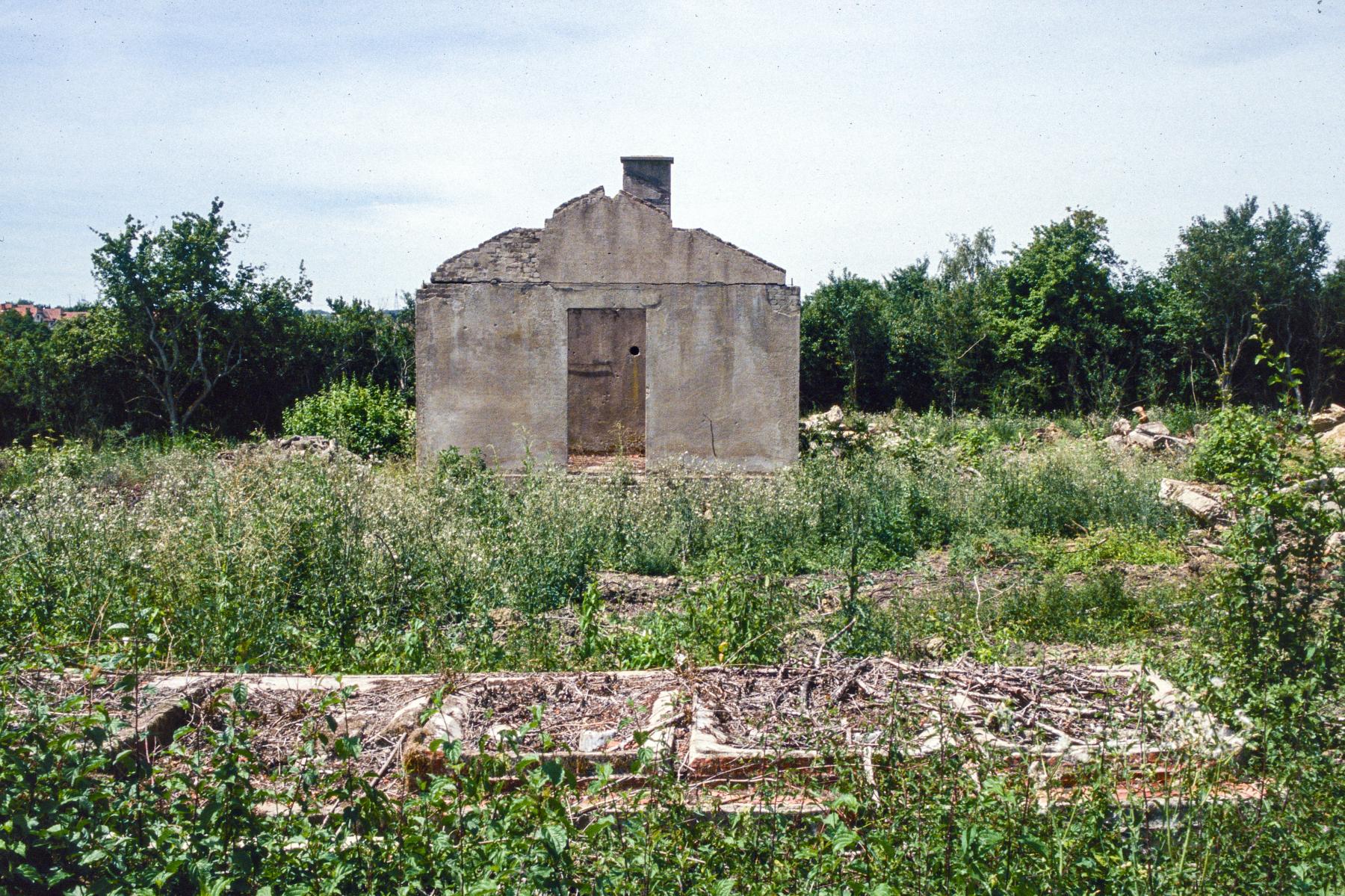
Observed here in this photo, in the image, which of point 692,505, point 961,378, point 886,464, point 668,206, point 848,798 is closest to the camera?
point 848,798

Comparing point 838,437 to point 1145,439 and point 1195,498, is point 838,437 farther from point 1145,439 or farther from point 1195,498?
point 1195,498

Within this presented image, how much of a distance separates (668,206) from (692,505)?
6480 mm

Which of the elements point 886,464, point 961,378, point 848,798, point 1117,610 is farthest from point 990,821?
point 961,378

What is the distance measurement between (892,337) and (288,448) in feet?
50.6

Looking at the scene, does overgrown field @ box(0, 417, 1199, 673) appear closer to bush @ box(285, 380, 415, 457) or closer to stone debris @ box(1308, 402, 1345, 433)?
bush @ box(285, 380, 415, 457)

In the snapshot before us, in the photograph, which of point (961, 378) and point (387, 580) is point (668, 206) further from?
point (961, 378)

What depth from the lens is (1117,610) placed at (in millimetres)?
7250

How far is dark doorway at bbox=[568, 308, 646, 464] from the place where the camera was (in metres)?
13.4

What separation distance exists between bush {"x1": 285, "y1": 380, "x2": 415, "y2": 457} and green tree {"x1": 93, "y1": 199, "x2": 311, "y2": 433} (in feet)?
9.28

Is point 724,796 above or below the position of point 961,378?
below

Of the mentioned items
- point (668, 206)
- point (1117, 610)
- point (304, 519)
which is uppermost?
point (668, 206)

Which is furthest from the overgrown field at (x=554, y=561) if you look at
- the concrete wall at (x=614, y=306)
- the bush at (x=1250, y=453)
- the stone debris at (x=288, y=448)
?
the concrete wall at (x=614, y=306)

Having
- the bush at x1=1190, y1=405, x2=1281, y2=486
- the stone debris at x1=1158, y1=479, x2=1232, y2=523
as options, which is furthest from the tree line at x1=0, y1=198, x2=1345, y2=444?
the bush at x1=1190, y1=405, x2=1281, y2=486

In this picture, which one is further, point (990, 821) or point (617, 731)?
point (617, 731)
